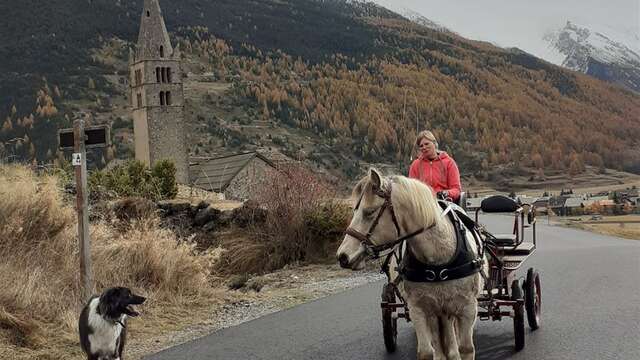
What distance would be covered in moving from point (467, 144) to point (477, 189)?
23284 mm

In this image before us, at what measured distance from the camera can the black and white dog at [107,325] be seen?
6723 mm

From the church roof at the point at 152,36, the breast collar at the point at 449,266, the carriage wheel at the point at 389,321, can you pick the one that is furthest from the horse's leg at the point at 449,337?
the church roof at the point at 152,36

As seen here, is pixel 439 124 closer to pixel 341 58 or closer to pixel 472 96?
pixel 472 96

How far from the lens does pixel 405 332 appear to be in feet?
28.9

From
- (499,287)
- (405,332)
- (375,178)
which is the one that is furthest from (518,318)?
(375,178)

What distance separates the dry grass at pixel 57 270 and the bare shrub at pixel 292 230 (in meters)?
4.70

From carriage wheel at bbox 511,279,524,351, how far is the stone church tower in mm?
76018

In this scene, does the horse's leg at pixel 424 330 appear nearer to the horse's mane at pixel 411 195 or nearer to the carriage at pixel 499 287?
the horse's mane at pixel 411 195

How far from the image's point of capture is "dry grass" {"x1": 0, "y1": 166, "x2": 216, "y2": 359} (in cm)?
832

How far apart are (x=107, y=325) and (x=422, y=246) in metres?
3.25

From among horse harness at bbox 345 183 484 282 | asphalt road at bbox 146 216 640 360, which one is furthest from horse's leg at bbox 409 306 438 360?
asphalt road at bbox 146 216 640 360

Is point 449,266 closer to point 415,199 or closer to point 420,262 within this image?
point 420,262

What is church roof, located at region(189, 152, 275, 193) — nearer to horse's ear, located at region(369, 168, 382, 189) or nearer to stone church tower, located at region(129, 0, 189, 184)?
stone church tower, located at region(129, 0, 189, 184)

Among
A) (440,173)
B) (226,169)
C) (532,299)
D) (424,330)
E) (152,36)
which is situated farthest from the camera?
(152,36)
